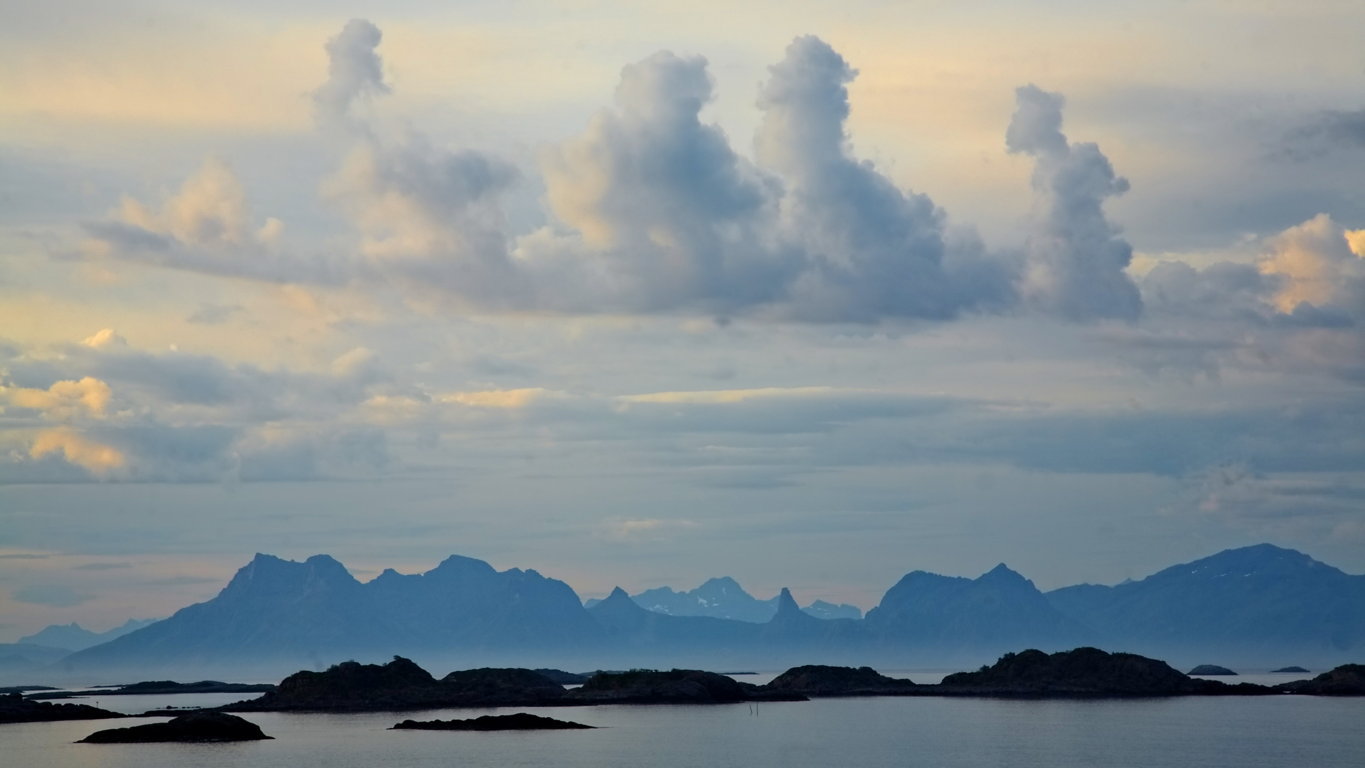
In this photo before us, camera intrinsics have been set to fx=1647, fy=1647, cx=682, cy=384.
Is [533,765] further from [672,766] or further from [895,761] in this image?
[895,761]

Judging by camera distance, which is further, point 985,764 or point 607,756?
point 607,756

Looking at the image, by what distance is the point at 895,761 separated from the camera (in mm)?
186750

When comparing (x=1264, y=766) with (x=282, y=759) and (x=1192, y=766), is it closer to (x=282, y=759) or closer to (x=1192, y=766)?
(x=1192, y=766)

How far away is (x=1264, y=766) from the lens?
179625mm

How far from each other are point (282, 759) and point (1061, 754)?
300 feet

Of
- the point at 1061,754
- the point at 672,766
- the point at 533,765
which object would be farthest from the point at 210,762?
the point at 1061,754

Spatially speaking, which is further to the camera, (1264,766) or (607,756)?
(607,756)

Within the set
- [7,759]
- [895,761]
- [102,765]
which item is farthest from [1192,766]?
[7,759]

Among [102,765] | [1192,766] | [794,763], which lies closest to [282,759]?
[102,765]

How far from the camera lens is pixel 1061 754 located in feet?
635

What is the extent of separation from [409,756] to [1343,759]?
107 m

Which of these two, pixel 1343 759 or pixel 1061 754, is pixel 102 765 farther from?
pixel 1343 759

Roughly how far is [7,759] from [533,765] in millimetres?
64441

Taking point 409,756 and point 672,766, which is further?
point 409,756
